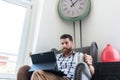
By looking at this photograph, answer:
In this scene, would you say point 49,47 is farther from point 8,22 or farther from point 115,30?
point 115,30

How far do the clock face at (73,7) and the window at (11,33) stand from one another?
66 cm

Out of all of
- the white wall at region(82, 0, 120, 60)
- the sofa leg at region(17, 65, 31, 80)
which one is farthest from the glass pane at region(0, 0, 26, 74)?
the white wall at region(82, 0, 120, 60)

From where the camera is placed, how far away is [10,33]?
9.57ft

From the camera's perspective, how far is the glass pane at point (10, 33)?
2.80 meters

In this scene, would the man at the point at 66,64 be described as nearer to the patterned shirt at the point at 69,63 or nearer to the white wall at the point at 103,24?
the patterned shirt at the point at 69,63

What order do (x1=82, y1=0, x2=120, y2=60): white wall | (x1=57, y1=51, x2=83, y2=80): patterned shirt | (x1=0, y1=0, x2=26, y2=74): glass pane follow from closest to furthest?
(x1=57, y1=51, x2=83, y2=80): patterned shirt, (x1=82, y1=0, x2=120, y2=60): white wall, (x1=0, y1=0, x2=26, y2=74): glass pane

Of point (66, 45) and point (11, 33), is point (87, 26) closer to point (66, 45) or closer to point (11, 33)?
point (66, 45)

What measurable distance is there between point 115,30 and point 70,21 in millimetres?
816

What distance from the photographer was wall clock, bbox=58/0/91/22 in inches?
111

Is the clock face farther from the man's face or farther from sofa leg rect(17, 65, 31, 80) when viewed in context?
sofa leg rect(17, 65, 31, 80)

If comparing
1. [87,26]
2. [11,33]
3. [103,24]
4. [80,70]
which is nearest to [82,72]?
[80,70]

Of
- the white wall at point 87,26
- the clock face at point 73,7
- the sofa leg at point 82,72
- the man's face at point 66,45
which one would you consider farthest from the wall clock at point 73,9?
the sofa leg at point 82,72

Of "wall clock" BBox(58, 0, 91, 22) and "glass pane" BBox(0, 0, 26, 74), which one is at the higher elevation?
"wall clock" BBox(58, 0, 91, 22)

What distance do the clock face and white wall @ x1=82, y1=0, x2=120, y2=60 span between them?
158mm
